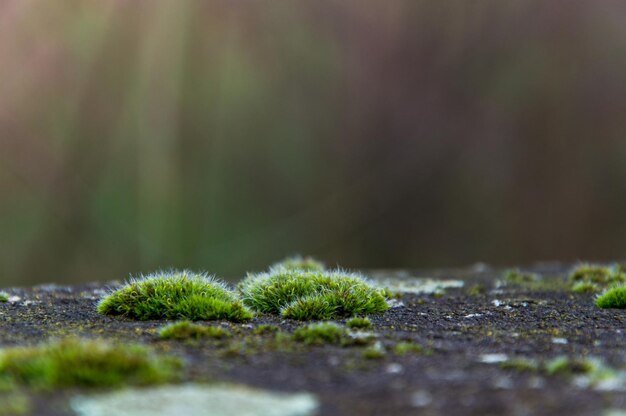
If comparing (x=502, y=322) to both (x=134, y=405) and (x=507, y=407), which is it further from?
(x=134, y=405)

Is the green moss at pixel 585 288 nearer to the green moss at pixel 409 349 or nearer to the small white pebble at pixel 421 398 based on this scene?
the green moss at pixel 409 349

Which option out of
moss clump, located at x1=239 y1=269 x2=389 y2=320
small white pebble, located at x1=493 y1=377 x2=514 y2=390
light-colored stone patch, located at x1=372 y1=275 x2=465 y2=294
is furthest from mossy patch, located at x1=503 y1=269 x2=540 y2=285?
small white pebble, located at x1=493 y1=377 x2=514 y2=390

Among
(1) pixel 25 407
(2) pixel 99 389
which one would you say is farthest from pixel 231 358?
(1) pixel 25 407

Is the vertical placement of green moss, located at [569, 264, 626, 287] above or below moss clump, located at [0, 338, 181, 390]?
above

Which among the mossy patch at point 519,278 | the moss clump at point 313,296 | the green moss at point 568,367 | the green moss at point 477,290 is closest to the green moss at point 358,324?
the moss clump at point 313,296

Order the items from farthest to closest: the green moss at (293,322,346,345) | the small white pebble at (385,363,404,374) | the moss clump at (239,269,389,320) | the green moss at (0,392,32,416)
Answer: the moss clump at (239,269,389,320), the green moss at (293,322,346,345), the small white pebble at (385,363,404,374), the green moss at (0,392,32,416)

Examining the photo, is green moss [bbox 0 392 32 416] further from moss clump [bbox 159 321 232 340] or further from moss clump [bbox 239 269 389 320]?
moss clump [bbox 239 269 389 320]
